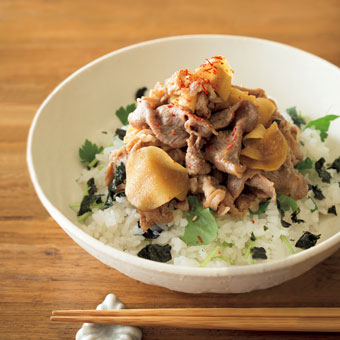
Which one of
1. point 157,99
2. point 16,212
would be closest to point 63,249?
point 16,212

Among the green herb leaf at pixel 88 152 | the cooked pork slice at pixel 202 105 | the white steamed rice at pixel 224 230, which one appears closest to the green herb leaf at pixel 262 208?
the white steamed rice at pixel 224 230

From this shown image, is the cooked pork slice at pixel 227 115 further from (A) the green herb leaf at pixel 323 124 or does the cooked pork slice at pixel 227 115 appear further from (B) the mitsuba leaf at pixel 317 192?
(A) the green herb leaf at pixel 323 124

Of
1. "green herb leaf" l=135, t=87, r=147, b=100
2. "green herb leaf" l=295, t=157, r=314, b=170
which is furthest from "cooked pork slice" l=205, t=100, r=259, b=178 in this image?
"green herb leaf" l=135, t=87, r=147, b=100

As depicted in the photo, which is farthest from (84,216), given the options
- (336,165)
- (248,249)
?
(336,165)

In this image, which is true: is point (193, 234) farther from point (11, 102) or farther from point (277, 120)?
point (11, 102)

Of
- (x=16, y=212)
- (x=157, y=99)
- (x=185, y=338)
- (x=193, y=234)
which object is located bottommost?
(x=16, y=212)

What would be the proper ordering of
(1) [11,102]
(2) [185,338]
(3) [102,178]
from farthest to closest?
1. (1) [11,102]
2. (3) [102,178]
3. (2) [185,338]
